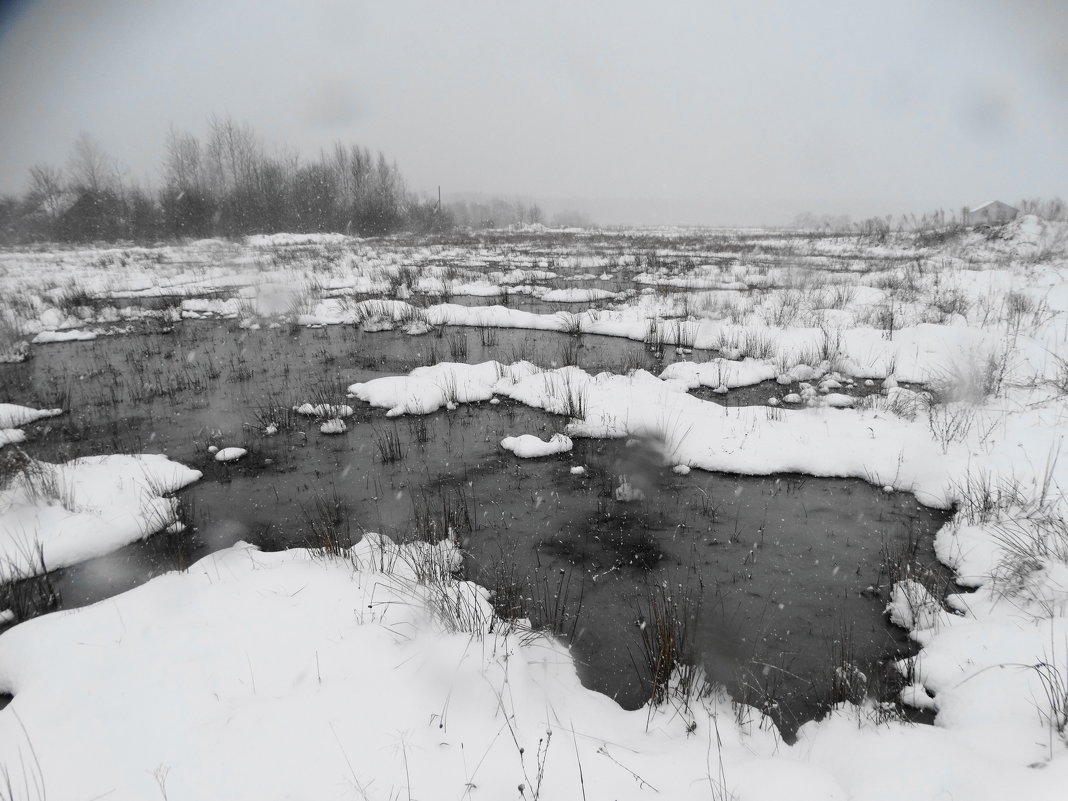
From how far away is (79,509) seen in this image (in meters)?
4.36

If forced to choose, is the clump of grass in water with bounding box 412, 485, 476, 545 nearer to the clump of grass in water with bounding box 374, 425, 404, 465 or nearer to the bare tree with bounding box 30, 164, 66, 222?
the clump of grass in water with bounding box 374, 425, 404, 465

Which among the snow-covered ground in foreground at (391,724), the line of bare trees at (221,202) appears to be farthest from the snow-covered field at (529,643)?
the line of bare trees at (221,202)

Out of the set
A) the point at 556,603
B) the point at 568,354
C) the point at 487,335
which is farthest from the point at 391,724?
the point at 487,335

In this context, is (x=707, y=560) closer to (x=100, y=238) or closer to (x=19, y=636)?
(x=19, y=636)

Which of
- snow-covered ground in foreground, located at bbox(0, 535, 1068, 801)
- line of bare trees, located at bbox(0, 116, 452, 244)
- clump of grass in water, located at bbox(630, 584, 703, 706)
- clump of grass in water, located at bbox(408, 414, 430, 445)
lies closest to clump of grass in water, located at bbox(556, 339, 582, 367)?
clump of grass in water, located at bbox(408, 414, 430, 445)

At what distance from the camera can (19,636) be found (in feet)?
9.62

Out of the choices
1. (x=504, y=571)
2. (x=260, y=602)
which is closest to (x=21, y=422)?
(x=260, y=602)

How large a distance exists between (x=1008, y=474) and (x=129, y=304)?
61.9 feet

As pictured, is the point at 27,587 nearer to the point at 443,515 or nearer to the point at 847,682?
the point at 443,515

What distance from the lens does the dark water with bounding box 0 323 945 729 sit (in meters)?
3.15

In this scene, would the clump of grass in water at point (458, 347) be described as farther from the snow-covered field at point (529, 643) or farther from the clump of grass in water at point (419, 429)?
the clump of grass in water at point (419, 429)

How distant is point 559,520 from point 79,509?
13.4 ft

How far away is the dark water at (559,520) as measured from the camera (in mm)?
3154

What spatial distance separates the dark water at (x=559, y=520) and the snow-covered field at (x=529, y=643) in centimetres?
23
